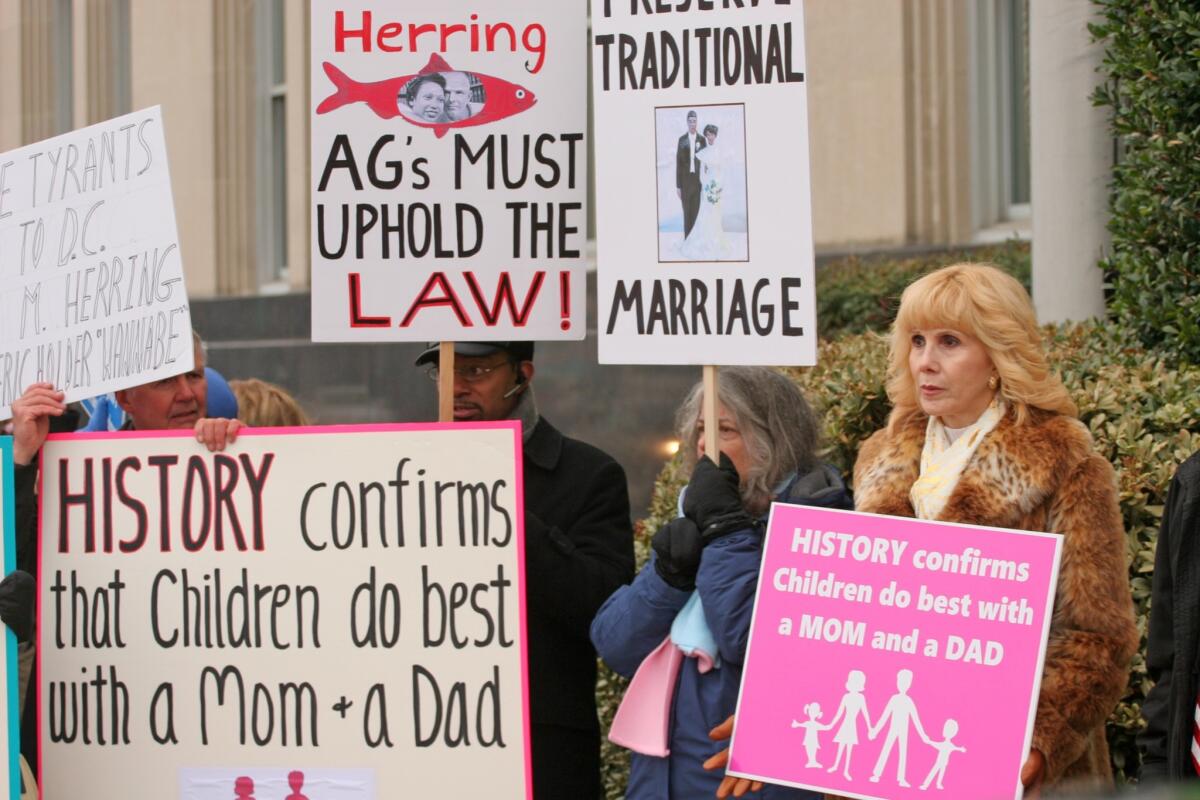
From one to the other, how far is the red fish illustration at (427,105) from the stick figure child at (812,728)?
171cm

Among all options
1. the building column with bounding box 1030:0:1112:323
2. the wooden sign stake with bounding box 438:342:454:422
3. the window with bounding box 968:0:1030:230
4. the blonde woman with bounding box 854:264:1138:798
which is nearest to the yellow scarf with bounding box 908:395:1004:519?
the blonde woman with bounding box 854:264:1138:798

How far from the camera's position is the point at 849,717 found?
3148mm

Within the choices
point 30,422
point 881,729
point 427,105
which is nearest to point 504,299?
point 427,105

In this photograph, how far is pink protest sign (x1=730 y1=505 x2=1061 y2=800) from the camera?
9.93 ft

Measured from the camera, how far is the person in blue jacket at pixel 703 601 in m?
3.45

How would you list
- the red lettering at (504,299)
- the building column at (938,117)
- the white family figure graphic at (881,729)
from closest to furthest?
the white family figure graphic at (881,729), the red lettering at (504,299), the building column at (938,117)

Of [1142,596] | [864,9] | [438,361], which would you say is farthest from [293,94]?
[1142,596]

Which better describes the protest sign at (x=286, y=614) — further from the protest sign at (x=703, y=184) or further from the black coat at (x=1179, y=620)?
the black coat at (x=1179, y=620)

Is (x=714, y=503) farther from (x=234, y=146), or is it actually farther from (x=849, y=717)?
(x=234, y=146)

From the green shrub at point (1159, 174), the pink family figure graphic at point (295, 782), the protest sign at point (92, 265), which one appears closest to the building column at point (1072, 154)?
the green shrub at point (1159, 174)

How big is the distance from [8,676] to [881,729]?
1.89 metres

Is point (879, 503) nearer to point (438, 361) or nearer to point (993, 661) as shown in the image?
point (993, 661)

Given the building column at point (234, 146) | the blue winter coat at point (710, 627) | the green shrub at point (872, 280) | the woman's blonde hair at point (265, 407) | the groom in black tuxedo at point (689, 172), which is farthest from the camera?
the building column at point (234, 146)

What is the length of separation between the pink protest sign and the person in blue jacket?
184 mm
